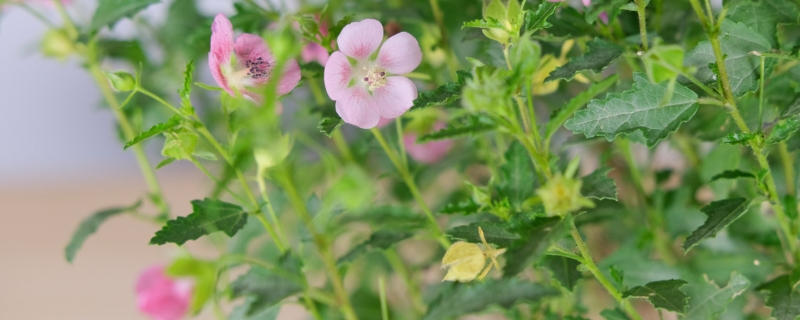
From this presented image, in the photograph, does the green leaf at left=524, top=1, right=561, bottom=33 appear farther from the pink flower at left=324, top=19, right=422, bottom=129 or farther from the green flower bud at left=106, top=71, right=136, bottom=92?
the green flower bud at left=106, top=71, right=136, bottom=92

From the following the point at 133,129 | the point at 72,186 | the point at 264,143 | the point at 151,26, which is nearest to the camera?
the point at 264,143

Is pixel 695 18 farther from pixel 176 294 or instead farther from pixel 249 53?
pixel 176 294

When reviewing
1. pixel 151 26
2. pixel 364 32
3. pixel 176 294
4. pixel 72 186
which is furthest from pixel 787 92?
pixel 72 186

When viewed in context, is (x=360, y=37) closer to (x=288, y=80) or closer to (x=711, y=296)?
(x=288, y=80)

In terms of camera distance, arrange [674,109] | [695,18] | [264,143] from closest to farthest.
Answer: [264,143]
[674,109]
[695,18]

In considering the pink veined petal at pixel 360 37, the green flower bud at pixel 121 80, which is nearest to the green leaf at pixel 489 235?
the pink veined petal at pixel 360 37
